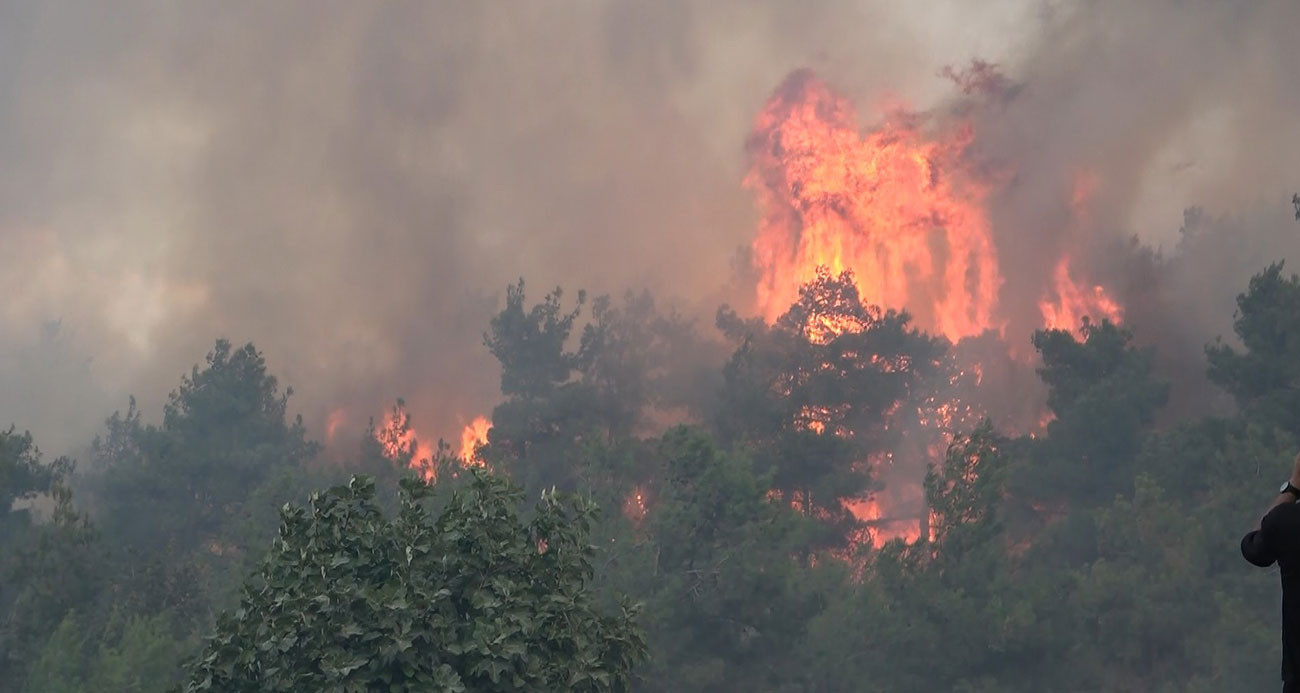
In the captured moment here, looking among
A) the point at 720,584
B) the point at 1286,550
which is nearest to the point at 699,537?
the point at 720,584

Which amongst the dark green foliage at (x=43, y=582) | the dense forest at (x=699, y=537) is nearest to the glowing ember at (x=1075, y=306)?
the dense forest at (x=699, y=537)

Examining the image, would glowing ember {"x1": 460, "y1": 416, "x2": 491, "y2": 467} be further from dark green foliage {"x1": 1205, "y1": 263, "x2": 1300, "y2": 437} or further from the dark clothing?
the dark clothing

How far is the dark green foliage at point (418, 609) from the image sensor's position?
20.0 meters

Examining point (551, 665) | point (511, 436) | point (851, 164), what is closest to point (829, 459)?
point (511, 436)

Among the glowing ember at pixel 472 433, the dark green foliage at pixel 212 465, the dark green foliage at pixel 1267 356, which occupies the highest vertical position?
the glowing ember at pixel 472 433

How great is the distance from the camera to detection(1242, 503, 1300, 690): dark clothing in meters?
6.87

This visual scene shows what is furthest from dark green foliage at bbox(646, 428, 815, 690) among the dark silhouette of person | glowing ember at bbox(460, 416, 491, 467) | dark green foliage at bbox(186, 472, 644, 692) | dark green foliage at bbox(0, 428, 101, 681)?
glowing ember at bbox(460, 416, 491, 467)

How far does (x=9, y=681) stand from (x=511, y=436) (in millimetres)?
36416

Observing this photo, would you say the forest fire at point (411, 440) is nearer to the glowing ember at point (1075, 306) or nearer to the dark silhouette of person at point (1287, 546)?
the glowing ember at point (1075, 306)

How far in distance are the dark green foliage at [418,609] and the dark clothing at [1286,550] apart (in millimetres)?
14199

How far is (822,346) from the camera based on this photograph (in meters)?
79.9

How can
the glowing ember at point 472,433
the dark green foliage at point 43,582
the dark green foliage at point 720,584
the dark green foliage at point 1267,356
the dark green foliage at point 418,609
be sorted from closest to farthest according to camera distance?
the dark green foliage at point 418,609
the dark green foliage at point 720,584
the dark green foliage at point 43,582
the dark green foliage at point 1267,356
the glowing ember at point 472,433

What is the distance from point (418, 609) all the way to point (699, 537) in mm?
25208

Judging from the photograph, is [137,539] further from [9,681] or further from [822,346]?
[822,346]
